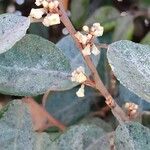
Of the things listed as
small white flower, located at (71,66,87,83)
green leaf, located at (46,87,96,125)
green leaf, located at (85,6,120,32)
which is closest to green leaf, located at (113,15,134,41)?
green leaf, located at (85,6,120,32)

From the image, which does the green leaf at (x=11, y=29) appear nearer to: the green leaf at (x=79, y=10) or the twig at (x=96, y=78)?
the twig at (x=96, y=78)

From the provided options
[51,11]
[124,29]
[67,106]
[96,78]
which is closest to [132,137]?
[96,78]

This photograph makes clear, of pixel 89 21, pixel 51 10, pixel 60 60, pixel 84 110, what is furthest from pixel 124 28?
pixel 51 10

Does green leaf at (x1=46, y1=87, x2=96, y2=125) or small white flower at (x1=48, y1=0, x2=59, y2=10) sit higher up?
small white flower at (x1=48, y1=0, x2=59, y2=10)

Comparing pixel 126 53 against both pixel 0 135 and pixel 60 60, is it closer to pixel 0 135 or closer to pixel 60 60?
pixel 60 60

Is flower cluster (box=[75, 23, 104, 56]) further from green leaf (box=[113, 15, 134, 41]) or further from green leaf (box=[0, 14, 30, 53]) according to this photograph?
green leaf (box=[113, 15, 134, 41])

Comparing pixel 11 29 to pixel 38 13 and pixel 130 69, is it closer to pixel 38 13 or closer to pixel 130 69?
pixel 38 13
